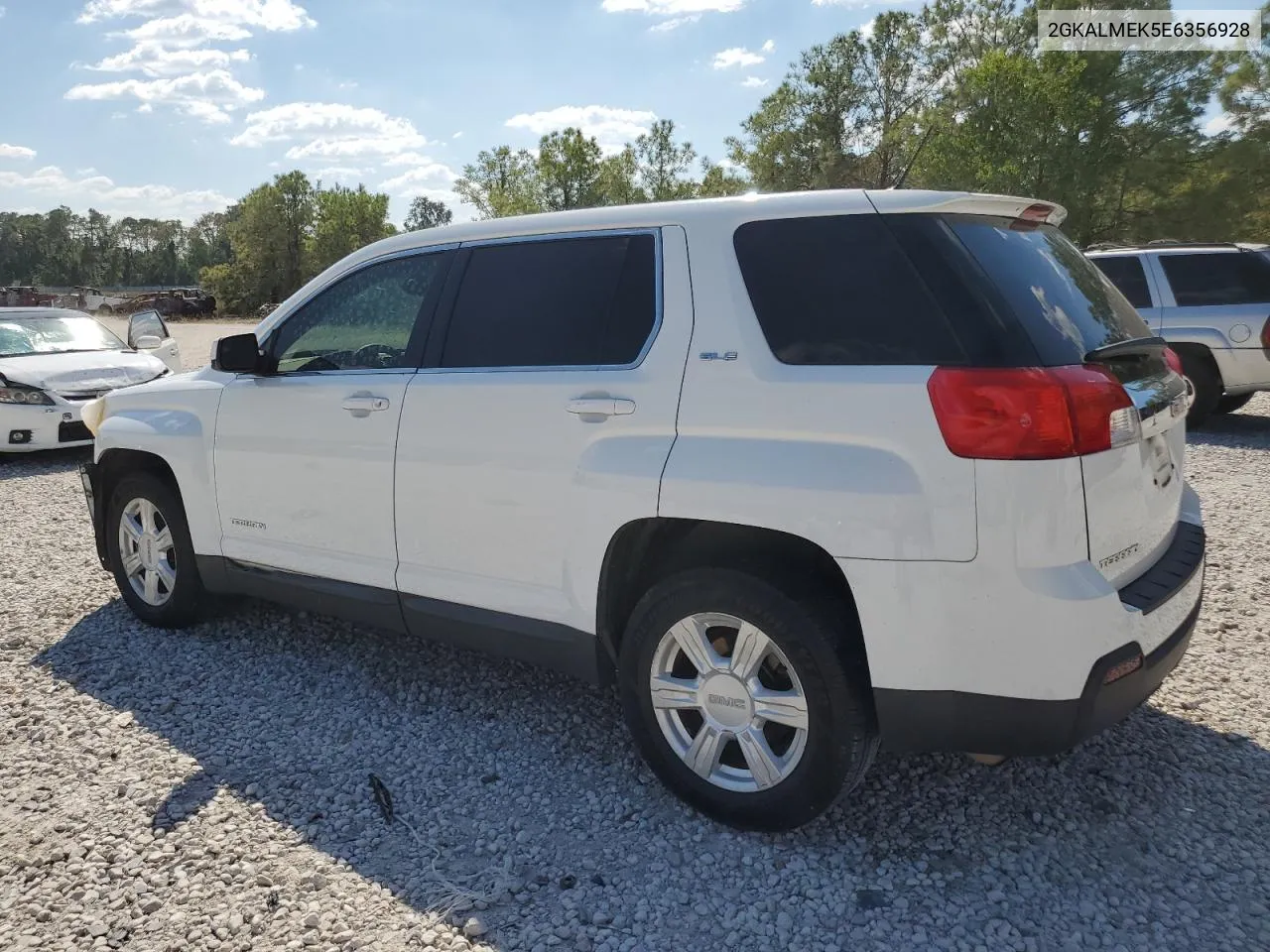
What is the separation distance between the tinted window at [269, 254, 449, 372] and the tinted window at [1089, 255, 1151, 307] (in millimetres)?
8337

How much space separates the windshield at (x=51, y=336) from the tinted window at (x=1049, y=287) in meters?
10.6

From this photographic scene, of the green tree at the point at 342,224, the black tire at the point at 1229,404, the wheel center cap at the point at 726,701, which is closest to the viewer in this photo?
the wheel center cap at the point at 726,701

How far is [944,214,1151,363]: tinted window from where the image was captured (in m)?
2.49

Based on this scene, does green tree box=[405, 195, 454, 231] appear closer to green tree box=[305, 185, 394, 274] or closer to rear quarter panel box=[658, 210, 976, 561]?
green tree box=[305, 185, 394, 274]

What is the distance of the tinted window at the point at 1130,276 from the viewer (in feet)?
32.0

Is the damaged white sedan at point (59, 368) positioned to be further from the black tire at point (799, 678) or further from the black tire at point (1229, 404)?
the black tire at point (1229, 404)

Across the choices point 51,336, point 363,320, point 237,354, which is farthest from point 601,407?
point 51,336

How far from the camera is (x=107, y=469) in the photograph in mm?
4844

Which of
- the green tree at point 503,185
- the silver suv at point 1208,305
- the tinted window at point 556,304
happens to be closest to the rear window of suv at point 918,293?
the tinted window at point 556,304

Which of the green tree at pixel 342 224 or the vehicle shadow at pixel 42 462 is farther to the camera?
the green tree at pixel 342 224

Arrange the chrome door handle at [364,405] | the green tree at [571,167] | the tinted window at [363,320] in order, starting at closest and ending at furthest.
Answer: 1. the chrome door handle at [364,405]
2. the tinted window at [363,320]
3. the green tree at [571,167]

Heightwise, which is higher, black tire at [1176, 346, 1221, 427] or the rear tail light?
the rear tail light

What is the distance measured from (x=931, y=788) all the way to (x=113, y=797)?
282 cm

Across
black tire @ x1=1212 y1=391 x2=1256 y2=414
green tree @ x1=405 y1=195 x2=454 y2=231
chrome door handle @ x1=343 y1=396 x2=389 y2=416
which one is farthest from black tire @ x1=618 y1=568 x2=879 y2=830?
green tree @ x1=405 y1=195 x2=454 y2=231
